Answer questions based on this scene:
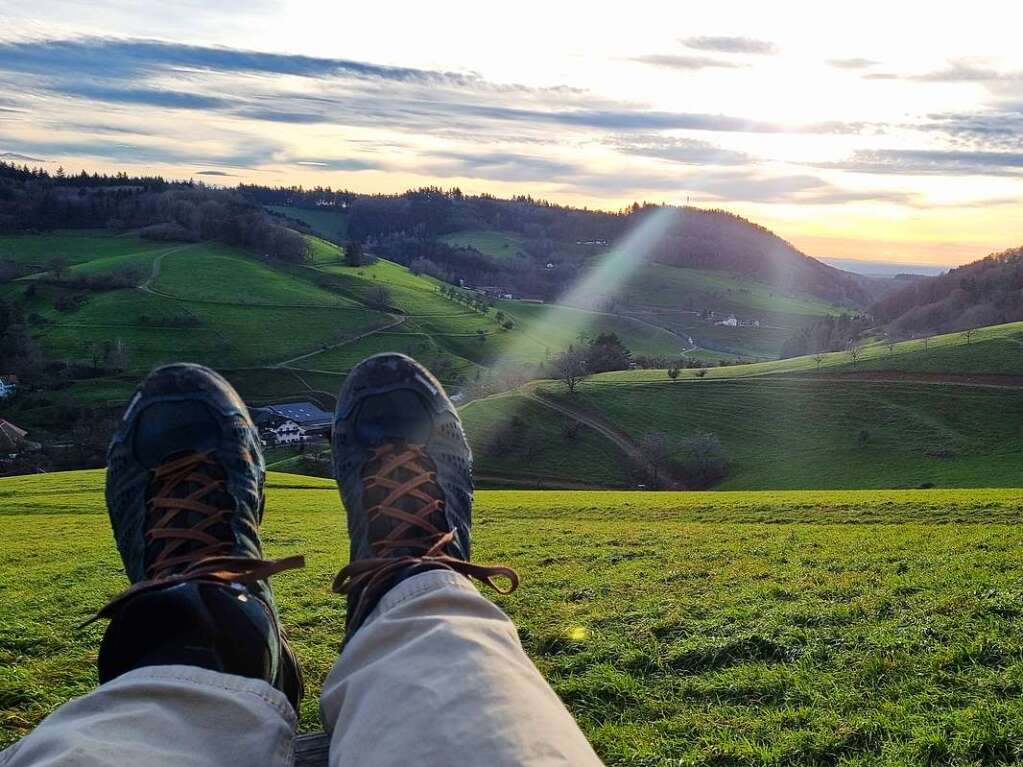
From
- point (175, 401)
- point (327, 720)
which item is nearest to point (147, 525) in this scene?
point (175, 401)

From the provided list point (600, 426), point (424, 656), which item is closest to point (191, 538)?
point (424, 656)

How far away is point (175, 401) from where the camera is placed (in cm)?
409

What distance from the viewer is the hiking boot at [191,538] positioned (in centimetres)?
232

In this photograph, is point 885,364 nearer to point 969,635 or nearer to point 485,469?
point 485,469

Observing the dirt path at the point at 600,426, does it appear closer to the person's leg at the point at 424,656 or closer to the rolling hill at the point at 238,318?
the rolling hill at the point at 238,318

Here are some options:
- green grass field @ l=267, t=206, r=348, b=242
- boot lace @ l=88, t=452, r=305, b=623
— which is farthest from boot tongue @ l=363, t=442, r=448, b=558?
green grass field @ l=267, t=206, r=348, b=242

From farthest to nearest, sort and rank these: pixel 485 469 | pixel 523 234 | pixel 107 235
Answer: pixel 523 234, pixel 107 235, pixel 485 469

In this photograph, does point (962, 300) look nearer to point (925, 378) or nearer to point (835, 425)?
point (925, 378)

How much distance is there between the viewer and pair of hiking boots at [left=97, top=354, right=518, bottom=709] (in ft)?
7.77

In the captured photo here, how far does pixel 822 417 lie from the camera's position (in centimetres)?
5356

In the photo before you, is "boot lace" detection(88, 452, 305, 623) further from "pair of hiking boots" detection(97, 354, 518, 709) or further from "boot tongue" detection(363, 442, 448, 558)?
"boot tongue" detection(363, 442, 448, 558)

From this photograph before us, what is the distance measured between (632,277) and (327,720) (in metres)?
163

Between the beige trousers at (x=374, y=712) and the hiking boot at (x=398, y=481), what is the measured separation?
427 millimetres

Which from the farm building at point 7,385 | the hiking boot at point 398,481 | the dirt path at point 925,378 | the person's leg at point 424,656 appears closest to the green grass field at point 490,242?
the farm building at point 7,385
